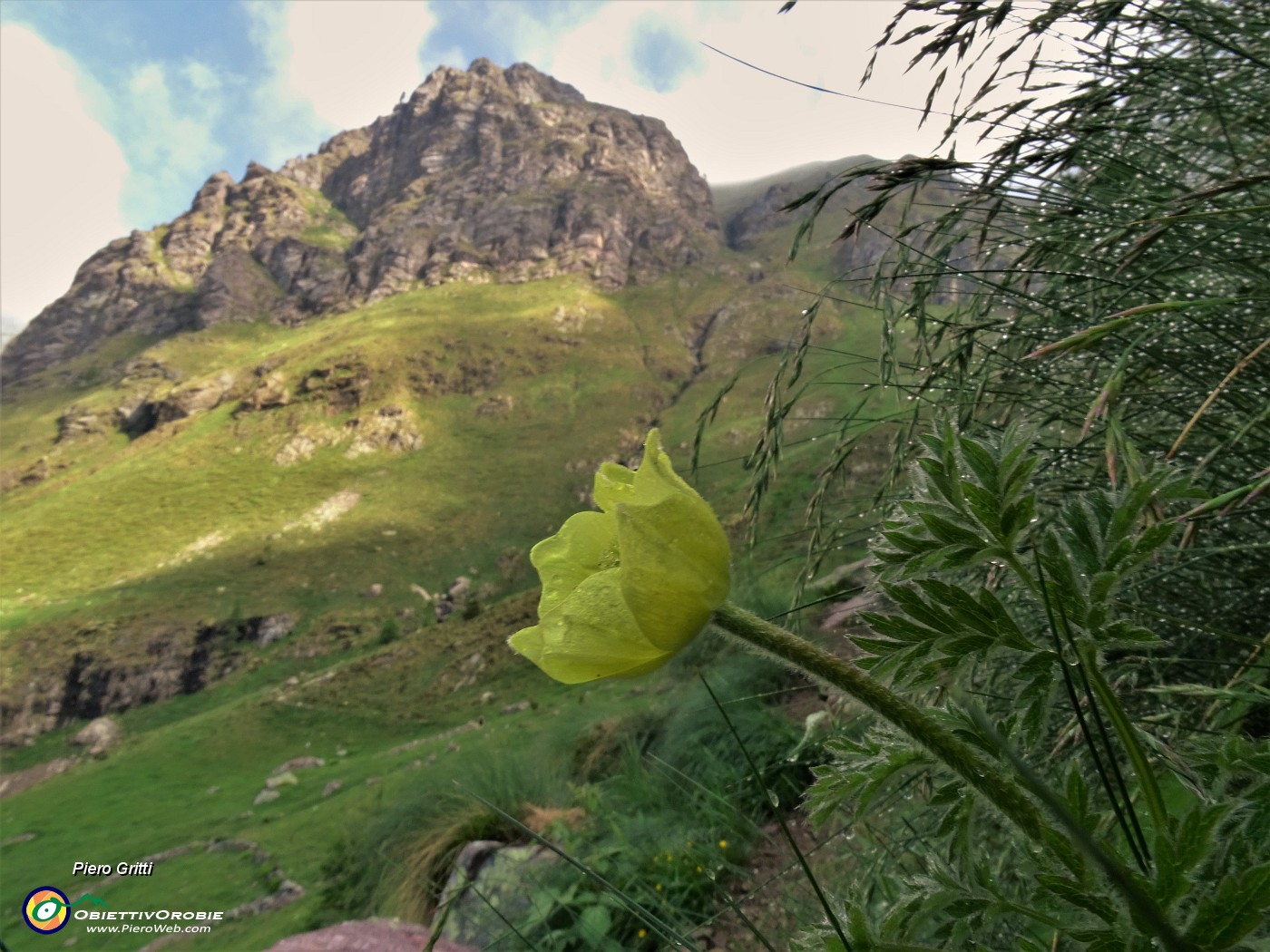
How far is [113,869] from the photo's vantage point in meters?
10.6

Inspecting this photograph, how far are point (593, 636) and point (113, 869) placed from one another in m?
14.4

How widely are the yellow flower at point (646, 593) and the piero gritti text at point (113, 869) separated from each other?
12.8m

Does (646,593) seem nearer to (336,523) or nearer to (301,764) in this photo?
(301,764)

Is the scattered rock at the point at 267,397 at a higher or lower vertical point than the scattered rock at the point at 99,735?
higher

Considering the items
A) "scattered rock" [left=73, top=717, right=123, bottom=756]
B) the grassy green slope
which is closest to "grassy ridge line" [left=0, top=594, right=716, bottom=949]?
the grassy green slope

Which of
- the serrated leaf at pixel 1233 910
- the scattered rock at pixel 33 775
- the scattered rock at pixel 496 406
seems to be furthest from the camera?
the scattered rock at pixel 496 406

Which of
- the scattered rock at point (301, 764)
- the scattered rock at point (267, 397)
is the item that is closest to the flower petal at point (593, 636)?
the scattered rock at point (301, 764)

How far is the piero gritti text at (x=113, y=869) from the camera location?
9.88 m

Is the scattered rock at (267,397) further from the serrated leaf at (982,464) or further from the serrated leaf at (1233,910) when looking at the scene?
the serrated leaf at (1233,910)

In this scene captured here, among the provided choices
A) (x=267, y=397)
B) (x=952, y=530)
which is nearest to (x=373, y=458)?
(x=267, y=397)

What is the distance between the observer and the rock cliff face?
91.5m

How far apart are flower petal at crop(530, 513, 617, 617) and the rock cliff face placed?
90.2 meters

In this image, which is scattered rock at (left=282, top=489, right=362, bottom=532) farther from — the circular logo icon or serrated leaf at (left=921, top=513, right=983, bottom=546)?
serrated leaf at (left=921, top=513, right=983, bottom=546)

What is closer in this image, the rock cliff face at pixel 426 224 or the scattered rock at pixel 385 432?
the scattered rock at pixel 385 432
